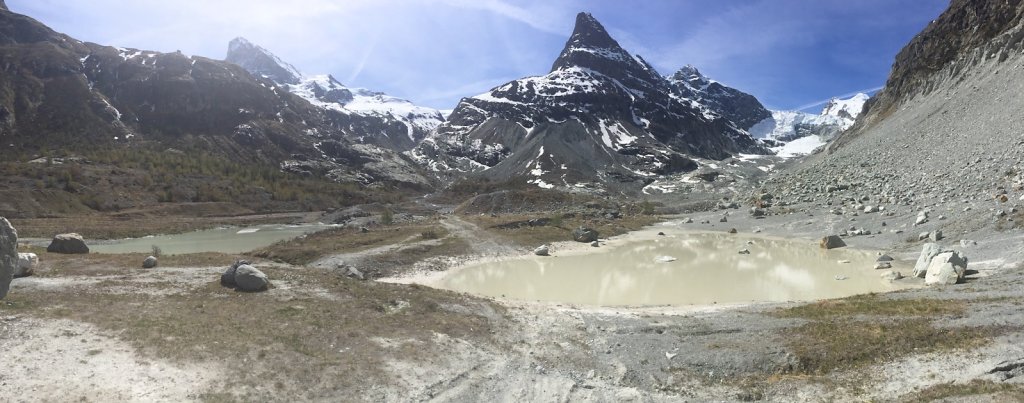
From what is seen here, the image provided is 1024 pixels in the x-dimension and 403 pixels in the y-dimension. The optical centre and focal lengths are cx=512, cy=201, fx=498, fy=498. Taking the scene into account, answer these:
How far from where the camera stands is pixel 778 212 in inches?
3027

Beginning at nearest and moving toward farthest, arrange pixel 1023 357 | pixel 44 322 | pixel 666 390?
pixel 1023 357
pixel 666 390
pixel 44 322

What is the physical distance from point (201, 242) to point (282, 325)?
68548 millimetres

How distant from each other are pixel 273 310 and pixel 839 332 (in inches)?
945

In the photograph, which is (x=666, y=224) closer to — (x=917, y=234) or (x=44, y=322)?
(x=917, y=234)

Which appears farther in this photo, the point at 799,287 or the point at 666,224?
the point at 666,224

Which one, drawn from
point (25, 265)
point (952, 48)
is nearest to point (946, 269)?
point (25, 265)

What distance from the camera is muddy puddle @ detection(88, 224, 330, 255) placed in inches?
2596

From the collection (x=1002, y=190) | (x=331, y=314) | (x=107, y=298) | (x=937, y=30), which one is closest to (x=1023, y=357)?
(x=331, y=314)

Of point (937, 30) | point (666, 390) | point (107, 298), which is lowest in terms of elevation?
point (666, 390)

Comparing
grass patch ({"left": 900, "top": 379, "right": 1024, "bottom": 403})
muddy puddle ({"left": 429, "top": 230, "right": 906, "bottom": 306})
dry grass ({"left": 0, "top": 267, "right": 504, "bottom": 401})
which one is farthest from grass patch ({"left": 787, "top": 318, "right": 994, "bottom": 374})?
dry grass ({"left": 0, "top": 267, "right": 504, "bottom": 401})

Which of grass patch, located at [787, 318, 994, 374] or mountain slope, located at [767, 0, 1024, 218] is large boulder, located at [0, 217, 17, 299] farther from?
mountain slope, located at [767, 0, 1024, 218]

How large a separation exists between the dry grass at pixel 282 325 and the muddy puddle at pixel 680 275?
35.5 ft

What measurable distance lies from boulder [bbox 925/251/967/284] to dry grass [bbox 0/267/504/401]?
84.5 feet

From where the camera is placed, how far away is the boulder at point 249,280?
27031mm
